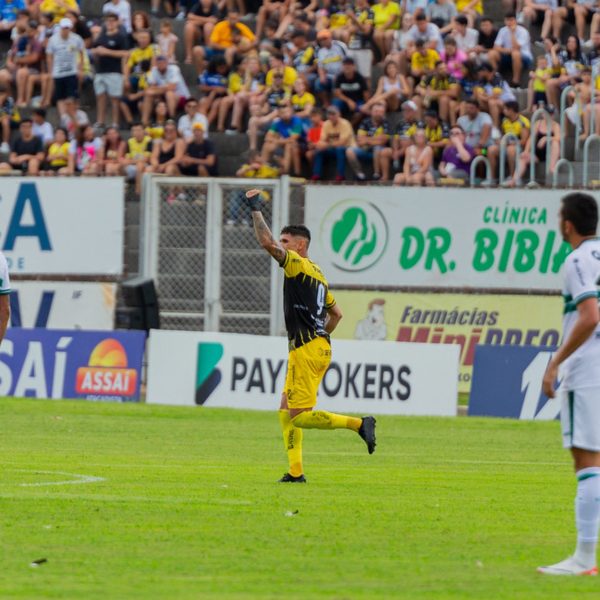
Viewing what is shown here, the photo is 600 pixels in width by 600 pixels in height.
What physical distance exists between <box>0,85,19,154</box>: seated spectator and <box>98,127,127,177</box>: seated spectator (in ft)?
9.12

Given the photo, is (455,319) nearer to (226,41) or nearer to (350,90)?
(350,90)

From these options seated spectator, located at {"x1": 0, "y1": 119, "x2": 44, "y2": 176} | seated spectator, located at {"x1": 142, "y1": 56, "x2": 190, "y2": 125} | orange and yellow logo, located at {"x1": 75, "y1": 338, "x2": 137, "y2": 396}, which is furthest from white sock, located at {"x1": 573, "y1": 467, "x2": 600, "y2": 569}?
seated spectator, located at {"x1": 142, "y1": 56, "x2": 190, "y2": 125}

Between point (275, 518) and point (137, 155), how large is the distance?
2126 cm

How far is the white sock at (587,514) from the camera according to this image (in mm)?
9195

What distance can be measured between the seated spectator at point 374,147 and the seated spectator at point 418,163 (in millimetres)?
755

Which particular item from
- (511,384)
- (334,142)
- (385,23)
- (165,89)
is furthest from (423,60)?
(511,384)

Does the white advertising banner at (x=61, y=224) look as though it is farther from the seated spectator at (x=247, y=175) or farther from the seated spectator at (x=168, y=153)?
the seated spectator at (x=247, y=175)

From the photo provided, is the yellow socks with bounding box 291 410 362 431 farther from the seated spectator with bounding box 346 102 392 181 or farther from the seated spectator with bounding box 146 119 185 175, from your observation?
the seated spectator with bounding box 146 119 185 175

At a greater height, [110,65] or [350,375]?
[110,65]

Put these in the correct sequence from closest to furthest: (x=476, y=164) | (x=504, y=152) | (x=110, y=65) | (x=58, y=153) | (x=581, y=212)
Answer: (x=581, y=212) < (x=504, y=152) < (x=476, y=164) < (x=58, y=153) < (x=110, y=65)

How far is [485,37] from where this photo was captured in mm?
32281

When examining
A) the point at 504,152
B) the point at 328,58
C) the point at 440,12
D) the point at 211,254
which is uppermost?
the point at 440,12

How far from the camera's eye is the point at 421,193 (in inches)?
1169

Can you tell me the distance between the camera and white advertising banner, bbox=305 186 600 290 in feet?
96.3
